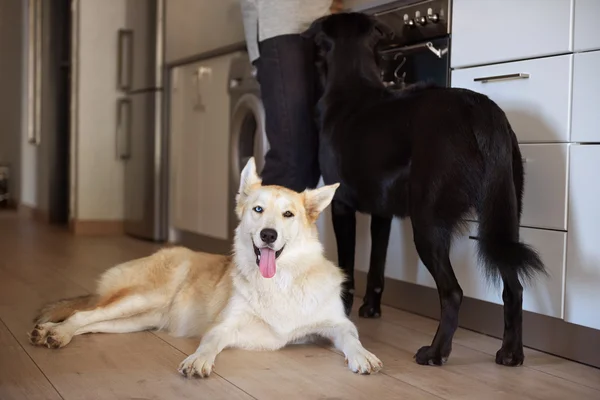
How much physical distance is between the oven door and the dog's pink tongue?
887 millimetres

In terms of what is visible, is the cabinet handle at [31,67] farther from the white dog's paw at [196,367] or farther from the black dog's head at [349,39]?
the white dog's paw at [196,367]

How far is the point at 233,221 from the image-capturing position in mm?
4250

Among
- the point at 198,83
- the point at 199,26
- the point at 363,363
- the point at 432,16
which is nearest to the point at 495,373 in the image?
the point at 363,363

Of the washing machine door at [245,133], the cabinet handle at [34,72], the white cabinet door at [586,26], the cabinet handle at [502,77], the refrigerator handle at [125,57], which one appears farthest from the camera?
the cabinet handle at [34,72]

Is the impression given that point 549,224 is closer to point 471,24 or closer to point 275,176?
point 471,24

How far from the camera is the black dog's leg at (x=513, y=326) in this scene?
207cm

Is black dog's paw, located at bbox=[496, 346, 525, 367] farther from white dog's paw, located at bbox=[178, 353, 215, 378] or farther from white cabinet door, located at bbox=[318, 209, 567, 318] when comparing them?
white dog's paw, located at bbox=[178, 353, 215, 378]

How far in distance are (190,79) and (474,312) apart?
2887 millimetres

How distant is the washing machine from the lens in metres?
3.96

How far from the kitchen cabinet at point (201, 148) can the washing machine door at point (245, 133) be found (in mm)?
135

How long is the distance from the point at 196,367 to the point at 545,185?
1.17m

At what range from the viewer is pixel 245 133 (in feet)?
13.7

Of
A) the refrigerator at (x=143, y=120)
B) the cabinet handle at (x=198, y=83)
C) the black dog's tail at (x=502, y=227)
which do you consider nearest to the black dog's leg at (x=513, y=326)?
the black dog's tail at (x=502, y=227)

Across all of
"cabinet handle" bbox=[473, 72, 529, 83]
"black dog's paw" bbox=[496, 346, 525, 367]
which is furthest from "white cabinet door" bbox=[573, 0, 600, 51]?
"black dog's paw" bbox=[496, 346, 525, 367]
